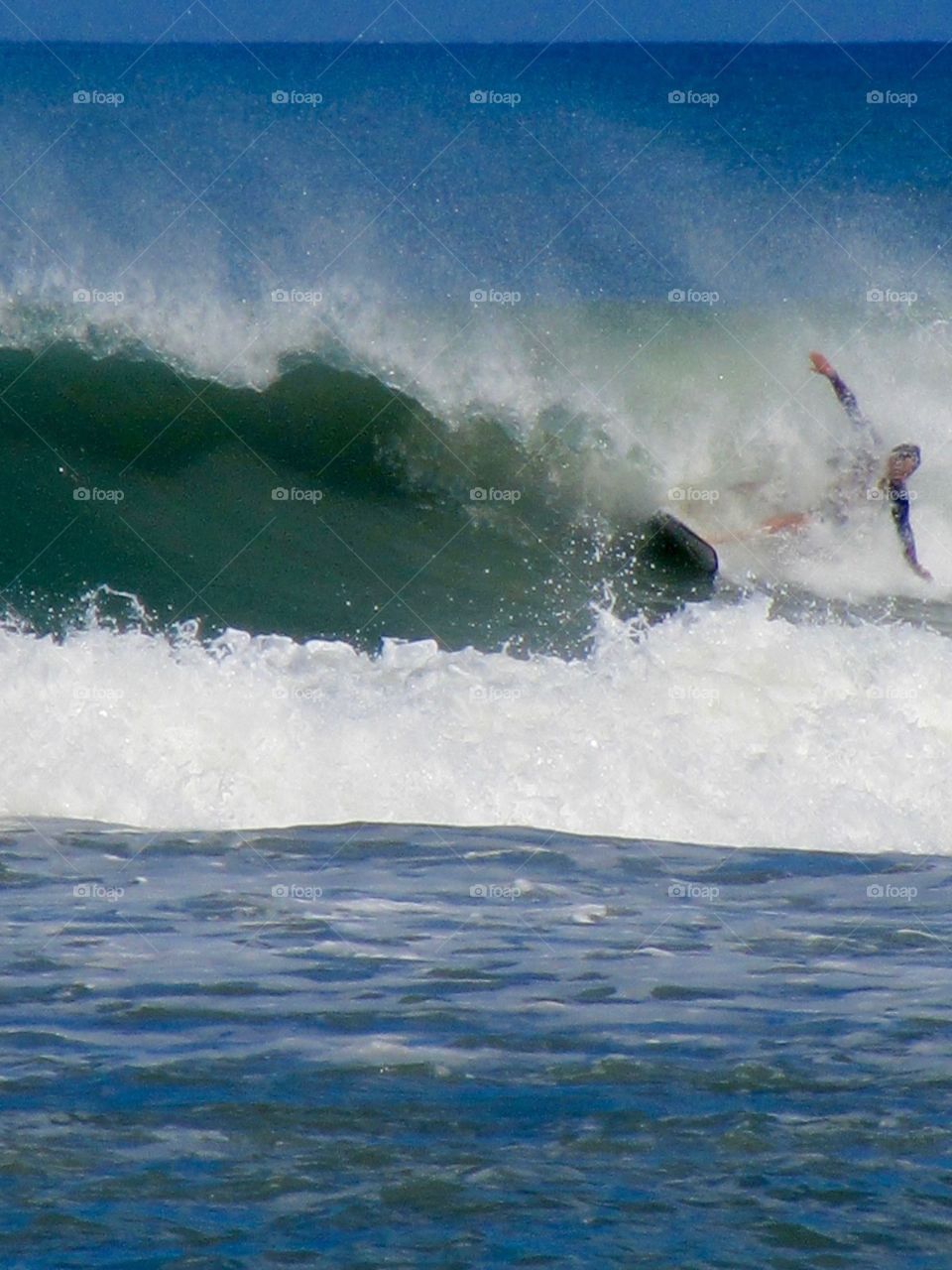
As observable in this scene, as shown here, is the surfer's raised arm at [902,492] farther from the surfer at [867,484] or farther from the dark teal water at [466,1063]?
the dark teal water at [466,1063]

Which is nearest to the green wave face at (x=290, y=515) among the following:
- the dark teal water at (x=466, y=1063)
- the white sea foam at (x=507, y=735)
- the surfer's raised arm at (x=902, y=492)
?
the white sea foam at (x=507, y=735)

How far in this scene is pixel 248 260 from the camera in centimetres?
2684

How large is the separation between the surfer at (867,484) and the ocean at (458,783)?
0.56 feet

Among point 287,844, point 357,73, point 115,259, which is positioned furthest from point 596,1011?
point 357,73

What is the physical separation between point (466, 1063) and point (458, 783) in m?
3.48

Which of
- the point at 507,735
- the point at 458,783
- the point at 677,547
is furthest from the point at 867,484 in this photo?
the point at 458,783

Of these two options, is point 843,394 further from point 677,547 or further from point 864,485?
point 677,547

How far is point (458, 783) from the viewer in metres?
8.38

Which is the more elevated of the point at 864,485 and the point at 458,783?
the point at 864,485

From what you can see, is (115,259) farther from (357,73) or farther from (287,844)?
(357,73)

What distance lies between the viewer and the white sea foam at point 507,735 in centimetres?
821

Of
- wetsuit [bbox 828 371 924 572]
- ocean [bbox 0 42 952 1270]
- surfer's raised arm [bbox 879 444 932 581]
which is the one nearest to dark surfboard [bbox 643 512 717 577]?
ocean [bbox 0 42 952 1270]

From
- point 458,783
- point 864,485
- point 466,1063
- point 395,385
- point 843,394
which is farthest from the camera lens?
point 395,385

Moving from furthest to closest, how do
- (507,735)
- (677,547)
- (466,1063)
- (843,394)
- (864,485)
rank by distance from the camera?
(864,485) < (843,394) < (677,547) < (507,735) < (466,1063)
